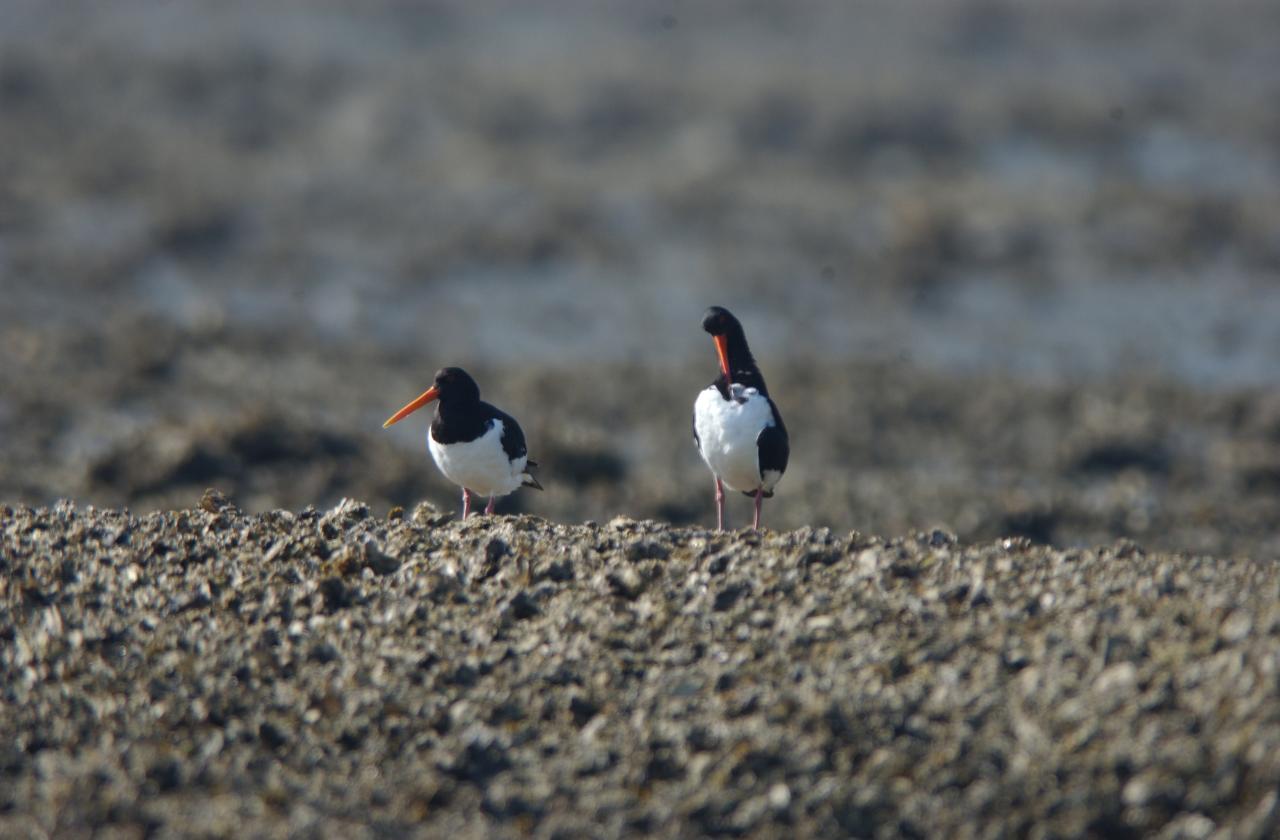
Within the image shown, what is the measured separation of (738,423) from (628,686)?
243 cm

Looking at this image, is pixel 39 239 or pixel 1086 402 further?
pixel 39 239

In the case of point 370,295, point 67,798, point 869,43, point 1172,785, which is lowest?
point 1172,785

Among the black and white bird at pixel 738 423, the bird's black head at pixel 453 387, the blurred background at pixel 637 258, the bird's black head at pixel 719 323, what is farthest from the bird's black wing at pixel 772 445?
the blurred background at pixel 637 258

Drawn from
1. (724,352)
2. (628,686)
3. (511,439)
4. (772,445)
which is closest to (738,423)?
A: (772,445)

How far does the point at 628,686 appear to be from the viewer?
7.79m

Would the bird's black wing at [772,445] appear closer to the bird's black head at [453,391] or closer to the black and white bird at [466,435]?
the black and white bird at [466,435]

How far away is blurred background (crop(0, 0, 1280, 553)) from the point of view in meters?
18.6

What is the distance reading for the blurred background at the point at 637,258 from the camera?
18594mm

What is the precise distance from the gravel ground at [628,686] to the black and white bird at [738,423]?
2.77ft

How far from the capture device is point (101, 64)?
110 feet

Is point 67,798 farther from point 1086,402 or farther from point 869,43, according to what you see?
point 869,43

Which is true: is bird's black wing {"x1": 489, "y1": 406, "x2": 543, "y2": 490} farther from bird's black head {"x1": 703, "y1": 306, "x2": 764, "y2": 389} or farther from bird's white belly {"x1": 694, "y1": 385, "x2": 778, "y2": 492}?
bird's black head {"x1": 703, "y1": 306, "x2": 764, "y2": 389}

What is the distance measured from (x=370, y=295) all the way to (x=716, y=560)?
690 inches

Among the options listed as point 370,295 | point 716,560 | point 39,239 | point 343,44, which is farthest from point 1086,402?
point 343,44
